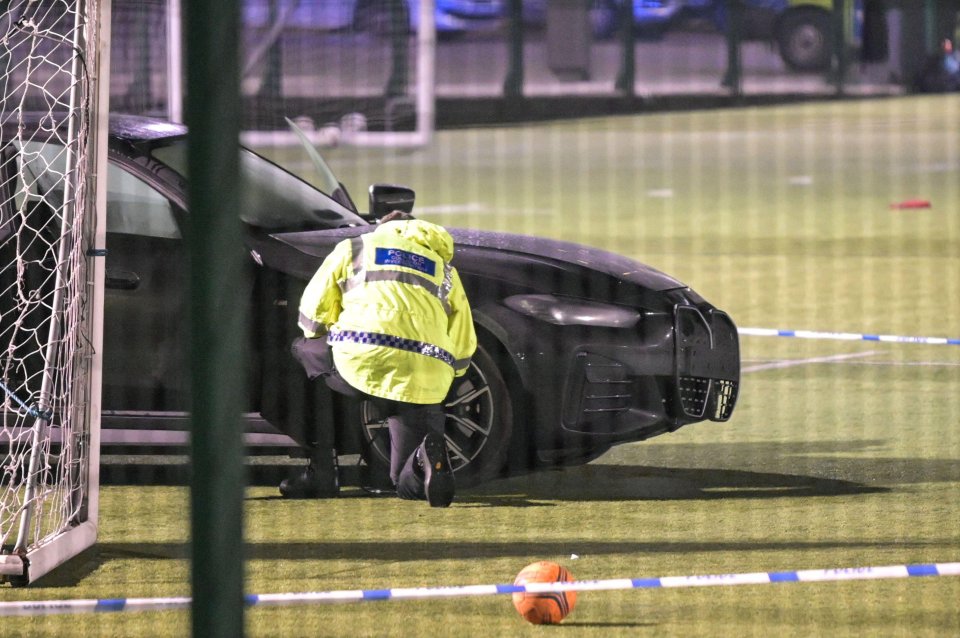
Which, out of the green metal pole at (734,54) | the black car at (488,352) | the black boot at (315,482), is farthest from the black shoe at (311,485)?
the green metal pole at (734,54)

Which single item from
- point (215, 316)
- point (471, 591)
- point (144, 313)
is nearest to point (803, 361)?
point (144, 313)

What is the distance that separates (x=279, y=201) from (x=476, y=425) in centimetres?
149

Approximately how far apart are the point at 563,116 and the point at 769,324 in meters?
26.8

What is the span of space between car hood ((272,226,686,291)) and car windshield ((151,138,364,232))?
151 mm

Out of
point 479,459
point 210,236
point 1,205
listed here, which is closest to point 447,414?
point 479,459

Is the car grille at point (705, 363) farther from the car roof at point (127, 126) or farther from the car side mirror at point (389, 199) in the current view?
the car roof at point (127, 126)

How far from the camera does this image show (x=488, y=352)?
7793 mm

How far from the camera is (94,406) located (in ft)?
22.9

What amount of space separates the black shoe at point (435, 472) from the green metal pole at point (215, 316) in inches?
168

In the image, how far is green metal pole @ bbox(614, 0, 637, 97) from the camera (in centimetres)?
4200

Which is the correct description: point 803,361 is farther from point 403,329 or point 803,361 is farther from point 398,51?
point 398,51

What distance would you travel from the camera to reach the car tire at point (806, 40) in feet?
141

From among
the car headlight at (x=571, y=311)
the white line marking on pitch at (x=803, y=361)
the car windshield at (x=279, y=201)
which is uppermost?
the car windshield at (x=279, y=201)

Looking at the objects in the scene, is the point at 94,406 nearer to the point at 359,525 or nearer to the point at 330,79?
the point at 359,525
